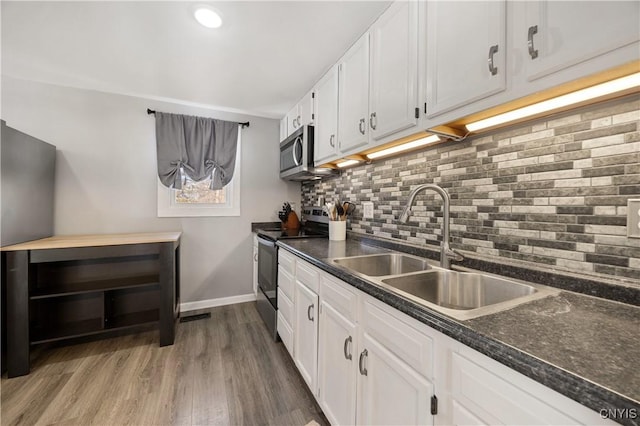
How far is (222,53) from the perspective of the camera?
192 cm

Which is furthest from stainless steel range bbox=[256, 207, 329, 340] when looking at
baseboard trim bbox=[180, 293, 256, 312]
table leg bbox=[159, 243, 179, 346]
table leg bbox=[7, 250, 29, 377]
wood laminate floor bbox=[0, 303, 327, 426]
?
table leg bbox=[7, 250, 29, 377]

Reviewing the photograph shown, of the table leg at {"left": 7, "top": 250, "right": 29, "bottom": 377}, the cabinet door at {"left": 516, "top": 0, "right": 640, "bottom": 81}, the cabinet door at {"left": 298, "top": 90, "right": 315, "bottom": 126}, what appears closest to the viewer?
the cabinet door at {"left": 516, "top": 0, "right": 640, "bottom": 81}

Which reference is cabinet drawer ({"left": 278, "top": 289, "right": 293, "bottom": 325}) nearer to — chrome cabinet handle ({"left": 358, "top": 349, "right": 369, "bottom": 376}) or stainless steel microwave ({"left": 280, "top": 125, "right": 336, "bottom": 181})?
chrome cabinet handle ({"left": 358, "top": 349, "right": 369, "bottom": 376})

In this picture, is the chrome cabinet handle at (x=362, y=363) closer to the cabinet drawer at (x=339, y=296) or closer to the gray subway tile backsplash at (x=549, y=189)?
the cabinet drawer at (x=339, y=296)

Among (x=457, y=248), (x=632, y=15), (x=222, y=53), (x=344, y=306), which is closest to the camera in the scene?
(x=632, y=15)

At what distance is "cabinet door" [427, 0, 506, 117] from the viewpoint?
2.97 ft

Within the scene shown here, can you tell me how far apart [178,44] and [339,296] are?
2.05m

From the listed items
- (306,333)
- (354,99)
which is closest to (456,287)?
(306,333)

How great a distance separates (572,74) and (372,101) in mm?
946

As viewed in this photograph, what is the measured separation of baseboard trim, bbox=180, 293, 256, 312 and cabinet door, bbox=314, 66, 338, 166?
198 centimetres

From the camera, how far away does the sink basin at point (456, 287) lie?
1.07 metres

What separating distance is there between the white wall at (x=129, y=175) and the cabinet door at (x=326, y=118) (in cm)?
123

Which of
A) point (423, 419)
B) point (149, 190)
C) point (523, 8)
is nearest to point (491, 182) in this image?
point (523, 8)

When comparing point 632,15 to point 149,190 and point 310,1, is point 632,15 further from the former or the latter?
point 149,190
